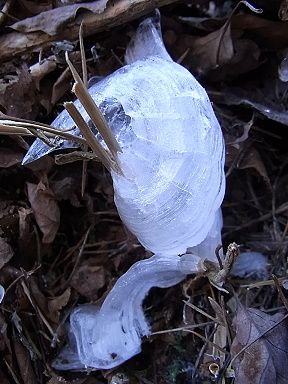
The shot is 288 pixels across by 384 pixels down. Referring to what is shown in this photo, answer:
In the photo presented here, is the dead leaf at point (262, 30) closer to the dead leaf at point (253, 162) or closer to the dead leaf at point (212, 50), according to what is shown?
the dead leaf at point (212, 50)

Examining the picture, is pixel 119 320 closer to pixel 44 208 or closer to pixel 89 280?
pixel 89 280

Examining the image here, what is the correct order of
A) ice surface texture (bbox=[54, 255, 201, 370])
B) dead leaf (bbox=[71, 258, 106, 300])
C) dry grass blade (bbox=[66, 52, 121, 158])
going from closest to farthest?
dry grass blade (bbox=[66, 52, 121, 158]) < ice surface texture (bbox=[54, 255, 201, 370]) < dead leaf (bbox=[71, 258, 106, 300])

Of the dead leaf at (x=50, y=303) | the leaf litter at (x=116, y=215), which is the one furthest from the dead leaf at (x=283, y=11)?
the dead leaf at (x=50, y=303)

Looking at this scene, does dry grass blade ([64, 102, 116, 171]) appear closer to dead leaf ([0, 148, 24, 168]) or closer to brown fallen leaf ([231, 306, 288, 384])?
dead leaf ([0, 148, 24, 168])

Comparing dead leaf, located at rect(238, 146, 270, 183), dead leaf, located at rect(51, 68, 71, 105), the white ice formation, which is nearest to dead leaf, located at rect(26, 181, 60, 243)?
the white ice formation

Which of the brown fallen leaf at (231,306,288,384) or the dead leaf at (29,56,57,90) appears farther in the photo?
the dead leaf at (29,56,57,90)

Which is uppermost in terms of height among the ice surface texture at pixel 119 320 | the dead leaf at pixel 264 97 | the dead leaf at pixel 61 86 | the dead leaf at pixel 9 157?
the dead leaf at pixel 61 86

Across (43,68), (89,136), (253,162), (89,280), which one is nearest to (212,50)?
(253,162)

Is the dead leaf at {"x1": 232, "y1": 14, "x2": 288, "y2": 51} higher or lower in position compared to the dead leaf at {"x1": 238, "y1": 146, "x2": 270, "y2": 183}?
higher
